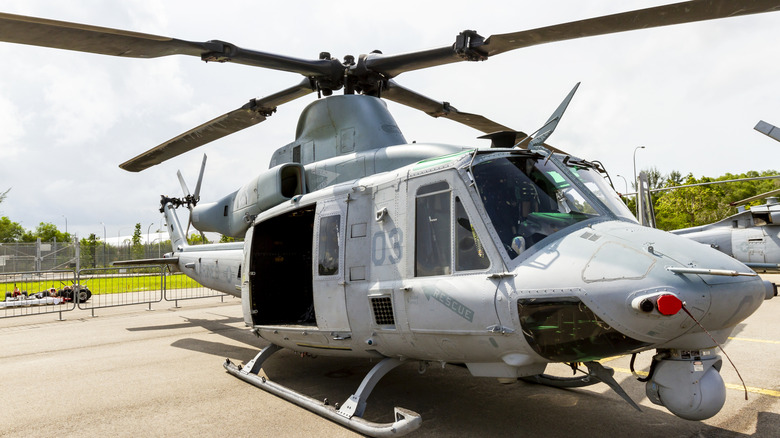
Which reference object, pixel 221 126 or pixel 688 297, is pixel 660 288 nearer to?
pixel 688 297

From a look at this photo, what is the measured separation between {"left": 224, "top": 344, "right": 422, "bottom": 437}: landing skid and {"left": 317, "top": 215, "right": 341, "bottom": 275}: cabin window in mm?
1184

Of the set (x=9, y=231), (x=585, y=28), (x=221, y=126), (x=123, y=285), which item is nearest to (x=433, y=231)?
(x=585, y=28)

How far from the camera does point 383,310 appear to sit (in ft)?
15.7

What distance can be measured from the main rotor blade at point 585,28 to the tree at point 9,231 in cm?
7907

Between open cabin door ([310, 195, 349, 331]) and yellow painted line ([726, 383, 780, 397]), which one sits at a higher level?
open cabin door ([310, 195, 349, 331])

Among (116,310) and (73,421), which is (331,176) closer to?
(73,421)

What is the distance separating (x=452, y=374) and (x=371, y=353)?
1.93 metres

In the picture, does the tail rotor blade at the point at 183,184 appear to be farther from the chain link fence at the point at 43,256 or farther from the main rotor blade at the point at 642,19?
the chain link fence at the point at 43,256

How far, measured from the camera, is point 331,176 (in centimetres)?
697

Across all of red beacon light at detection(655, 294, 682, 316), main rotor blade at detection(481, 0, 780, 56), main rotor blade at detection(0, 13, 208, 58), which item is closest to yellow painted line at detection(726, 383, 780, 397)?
red beacon light at detection(655, 294, 682, 316)

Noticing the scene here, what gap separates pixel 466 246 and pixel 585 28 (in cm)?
234

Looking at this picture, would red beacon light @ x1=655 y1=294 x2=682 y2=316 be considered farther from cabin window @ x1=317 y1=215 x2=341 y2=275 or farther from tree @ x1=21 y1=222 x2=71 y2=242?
tree @ x1=21 y1=222 x2=71 y2=242

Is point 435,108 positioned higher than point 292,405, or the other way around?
point 435,108

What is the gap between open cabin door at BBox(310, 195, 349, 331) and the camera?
17.2 ft
